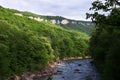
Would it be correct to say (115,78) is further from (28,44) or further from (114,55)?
(28,44)

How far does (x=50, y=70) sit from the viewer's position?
444 feet

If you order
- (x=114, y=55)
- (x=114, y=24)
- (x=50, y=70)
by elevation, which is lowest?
(x=50, y=70)

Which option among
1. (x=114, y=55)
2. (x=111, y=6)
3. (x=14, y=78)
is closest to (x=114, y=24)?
(x=111, y=6)

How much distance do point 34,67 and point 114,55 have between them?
76133 millimetres

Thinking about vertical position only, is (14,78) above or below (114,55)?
below

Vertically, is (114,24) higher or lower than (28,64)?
higher

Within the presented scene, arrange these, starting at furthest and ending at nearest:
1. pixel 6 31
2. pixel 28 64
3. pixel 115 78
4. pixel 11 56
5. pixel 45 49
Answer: pixel 45 49 → pixel 6 31 → pixel 28 64 → pixel 11 56 → pixel 115 78

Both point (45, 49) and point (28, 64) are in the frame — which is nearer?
point (28, 64)

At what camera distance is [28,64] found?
123375 mm

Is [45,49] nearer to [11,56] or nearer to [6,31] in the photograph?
[6,31]

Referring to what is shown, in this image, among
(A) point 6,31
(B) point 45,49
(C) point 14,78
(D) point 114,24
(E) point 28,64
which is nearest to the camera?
(D) point 114,24

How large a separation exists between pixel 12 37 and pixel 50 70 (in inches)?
810

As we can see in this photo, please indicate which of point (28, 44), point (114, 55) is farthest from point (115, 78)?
point (28, 44)

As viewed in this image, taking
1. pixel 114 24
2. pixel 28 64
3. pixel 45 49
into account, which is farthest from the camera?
pixel 45 49
